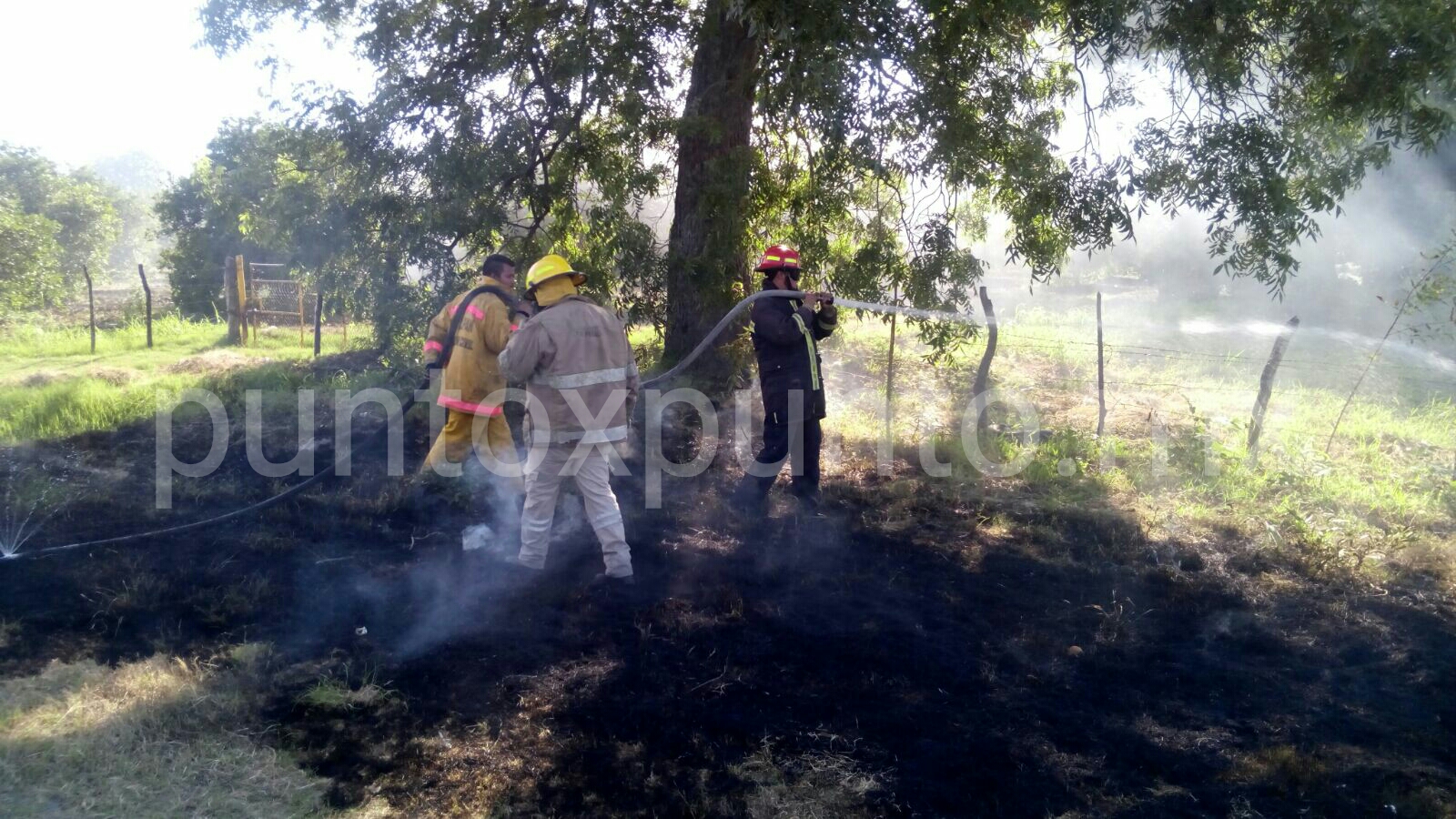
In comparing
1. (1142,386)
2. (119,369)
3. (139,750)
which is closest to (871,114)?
(139,750)

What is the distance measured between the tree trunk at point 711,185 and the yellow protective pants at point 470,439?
94.2 inches

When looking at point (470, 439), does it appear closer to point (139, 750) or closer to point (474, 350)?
point (474, 350)

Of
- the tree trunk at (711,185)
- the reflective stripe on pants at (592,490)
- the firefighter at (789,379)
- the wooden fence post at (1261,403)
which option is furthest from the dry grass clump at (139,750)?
the wooden fence post at (1261,403)

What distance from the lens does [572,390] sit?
5.62 meters

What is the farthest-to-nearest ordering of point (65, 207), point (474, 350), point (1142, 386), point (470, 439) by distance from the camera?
point (65, 207), point (1142, 386), point (470, 439), point (474, 350)

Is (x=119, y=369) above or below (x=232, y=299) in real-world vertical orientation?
below

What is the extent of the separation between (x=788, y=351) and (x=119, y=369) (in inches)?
370

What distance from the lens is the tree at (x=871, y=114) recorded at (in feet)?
22.2

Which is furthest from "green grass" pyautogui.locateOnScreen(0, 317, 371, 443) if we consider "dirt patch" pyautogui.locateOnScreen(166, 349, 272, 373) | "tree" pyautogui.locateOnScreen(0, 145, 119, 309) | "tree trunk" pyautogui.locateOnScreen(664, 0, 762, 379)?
"tree" pyautogui.locateOnScreen(0, 145, 119, 309)

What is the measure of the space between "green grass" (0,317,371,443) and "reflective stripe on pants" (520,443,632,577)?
499 cm

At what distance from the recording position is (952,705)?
4.50 metres

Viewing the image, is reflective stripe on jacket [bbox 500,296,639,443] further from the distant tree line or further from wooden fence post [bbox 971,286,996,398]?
the distant tree line

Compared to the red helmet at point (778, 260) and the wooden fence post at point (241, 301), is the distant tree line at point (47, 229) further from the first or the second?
the red helmet at point (778, 260)

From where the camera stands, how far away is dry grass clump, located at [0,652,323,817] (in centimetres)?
344
